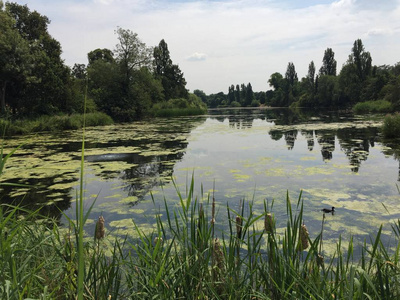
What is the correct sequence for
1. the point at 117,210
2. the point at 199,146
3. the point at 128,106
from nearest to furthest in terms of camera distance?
1. the point at 117,210
2. the point at 199,146
3. the point at 128,106

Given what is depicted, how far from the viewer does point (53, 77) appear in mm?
20531

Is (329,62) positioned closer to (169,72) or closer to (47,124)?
(169,72)

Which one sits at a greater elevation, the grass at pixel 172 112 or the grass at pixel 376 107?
the grass at pixel 376 107

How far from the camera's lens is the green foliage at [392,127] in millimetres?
11098

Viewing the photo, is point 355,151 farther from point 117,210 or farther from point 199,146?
point 117,210

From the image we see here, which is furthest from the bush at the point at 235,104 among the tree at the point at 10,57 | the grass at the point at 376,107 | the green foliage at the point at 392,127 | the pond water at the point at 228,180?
the pond water at the point at 228,180

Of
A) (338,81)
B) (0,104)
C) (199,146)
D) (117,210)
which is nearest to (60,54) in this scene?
(0,104)

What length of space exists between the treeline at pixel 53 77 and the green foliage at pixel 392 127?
14210mm

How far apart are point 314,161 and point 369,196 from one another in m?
3.20

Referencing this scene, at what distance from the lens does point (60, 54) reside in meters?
23.3

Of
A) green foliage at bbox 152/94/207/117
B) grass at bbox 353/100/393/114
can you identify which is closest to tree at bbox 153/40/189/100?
green foliage at bbox 152/94/207/117

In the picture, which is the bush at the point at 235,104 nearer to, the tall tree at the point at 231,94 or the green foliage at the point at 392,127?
the tall tree at the point at 231,94

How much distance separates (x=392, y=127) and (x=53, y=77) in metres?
21.1

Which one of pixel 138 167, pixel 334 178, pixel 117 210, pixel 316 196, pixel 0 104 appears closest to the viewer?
pixel 117 210
